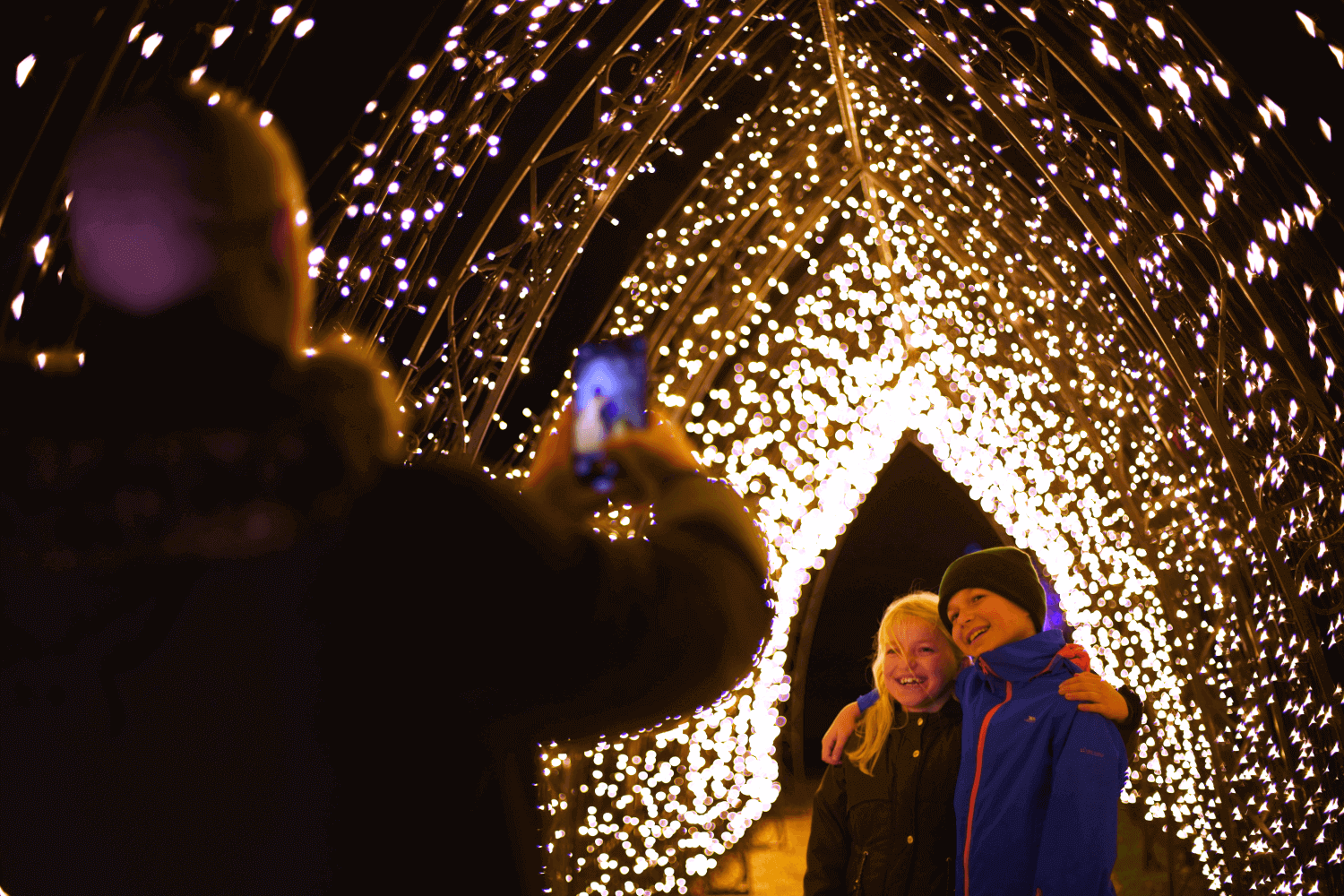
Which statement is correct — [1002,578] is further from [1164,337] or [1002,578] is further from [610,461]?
[1164,337]

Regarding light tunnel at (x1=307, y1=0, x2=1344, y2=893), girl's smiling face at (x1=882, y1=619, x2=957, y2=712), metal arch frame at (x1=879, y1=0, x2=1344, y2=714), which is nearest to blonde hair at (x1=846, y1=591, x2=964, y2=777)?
girl's smiling face at (x1=882, y1=619, x2=957, y2=712)

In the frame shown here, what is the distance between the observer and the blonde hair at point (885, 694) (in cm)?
256

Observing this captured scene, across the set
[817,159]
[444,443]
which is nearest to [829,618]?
[817,159]

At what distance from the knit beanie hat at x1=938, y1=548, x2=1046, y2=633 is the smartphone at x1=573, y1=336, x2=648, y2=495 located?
1561mm

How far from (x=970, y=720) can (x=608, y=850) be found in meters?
2.69

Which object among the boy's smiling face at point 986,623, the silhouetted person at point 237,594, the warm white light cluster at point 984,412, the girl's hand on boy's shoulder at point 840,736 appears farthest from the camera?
the warm white light cluster at point 984,412

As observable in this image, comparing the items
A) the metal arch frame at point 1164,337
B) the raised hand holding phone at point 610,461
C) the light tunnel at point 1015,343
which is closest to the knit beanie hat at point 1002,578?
the light tunnel at point 1015,343

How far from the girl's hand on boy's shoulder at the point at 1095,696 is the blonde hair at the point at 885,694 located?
0.43 meters

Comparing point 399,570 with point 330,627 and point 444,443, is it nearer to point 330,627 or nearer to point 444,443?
point 330,627

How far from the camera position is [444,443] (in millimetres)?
4188

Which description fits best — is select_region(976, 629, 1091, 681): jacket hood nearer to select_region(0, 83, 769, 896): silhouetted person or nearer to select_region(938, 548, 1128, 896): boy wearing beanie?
select_region(938, 548, 1128, 896): boy wearing beanie

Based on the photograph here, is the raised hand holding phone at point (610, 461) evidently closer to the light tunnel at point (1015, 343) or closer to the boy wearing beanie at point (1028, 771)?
the boy wearing beanie at point (1028, 771)

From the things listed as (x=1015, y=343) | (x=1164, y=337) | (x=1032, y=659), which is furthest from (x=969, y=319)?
(x=1032, y=659)

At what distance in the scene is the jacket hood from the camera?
2252 millimetres
